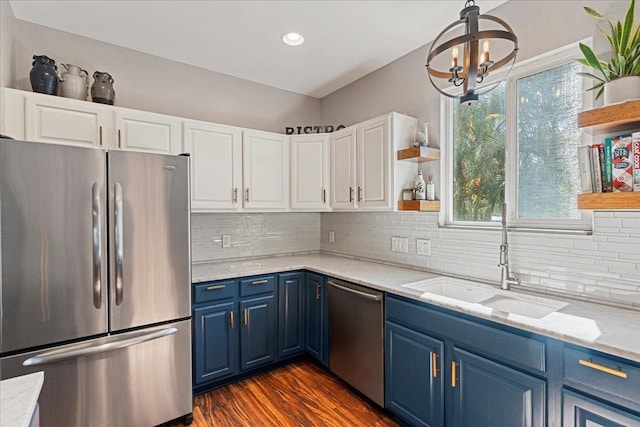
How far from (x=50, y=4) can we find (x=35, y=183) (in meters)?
1.36

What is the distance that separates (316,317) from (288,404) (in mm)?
700

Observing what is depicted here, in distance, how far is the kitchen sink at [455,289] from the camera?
211cm

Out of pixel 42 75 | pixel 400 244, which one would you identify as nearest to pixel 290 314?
pixel 400 244

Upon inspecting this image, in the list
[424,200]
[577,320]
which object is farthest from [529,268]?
[424,200]

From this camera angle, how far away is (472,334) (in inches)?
64.4

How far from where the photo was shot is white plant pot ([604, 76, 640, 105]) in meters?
1.44

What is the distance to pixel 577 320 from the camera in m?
1.45

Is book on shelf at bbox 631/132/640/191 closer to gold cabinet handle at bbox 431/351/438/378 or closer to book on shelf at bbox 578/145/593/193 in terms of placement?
book on shelf at bbox 578/145/593/193

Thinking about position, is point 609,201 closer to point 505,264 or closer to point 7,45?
point 505,264

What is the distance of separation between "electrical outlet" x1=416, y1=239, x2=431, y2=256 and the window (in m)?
0.24

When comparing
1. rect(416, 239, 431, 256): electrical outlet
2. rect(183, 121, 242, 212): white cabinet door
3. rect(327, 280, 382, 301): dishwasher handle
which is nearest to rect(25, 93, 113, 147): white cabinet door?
rect(183, 121, 242, 212): white cabinet door

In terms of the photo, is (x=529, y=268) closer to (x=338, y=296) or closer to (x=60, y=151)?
(x=338, y=296)

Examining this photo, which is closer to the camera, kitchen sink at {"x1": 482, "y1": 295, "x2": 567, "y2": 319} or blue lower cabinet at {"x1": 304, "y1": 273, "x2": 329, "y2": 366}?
kitchen sink at {"x1": 482, "y1": 295, "x2": 567, "y2": 319}

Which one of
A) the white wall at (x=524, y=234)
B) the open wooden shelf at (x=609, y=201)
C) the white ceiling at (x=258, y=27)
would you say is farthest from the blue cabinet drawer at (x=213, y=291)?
the open wooden shelf at (x=609, y=201)
